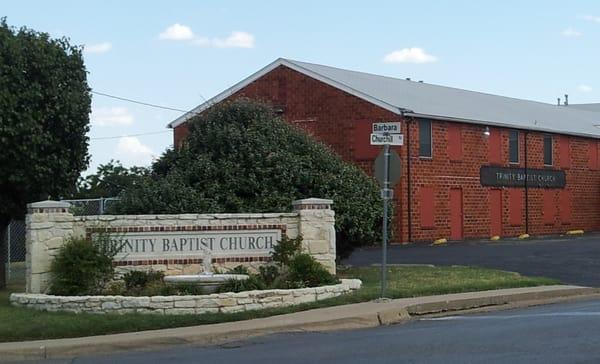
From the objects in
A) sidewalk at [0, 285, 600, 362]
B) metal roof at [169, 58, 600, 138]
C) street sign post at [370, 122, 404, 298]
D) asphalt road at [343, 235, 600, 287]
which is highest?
metal roof at [169, 58, 600, 138]

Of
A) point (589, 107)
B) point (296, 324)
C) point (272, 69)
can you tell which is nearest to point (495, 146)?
point (272, 69)

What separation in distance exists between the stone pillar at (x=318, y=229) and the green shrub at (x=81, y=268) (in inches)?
151

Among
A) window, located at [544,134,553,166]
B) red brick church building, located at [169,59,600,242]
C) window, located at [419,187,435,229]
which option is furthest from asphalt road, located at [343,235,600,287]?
window, located at [544,134,553,166]

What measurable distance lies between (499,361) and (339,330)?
4.44 m

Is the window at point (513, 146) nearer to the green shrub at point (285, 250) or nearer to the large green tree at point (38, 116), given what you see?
the green shrub at point (285, 250)

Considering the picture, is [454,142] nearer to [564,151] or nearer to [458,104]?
[458,104]

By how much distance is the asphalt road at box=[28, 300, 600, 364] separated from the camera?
11070 millimetres

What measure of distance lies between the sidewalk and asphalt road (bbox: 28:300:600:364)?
399 millimetres

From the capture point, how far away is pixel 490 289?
19328mm

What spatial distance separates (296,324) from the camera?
1465 cm

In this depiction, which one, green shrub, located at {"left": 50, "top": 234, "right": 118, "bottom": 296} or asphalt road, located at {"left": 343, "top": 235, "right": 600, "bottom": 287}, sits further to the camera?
asphalt road, located at {"left": 343, "top": 235, "right": 600, "bottom": 287}

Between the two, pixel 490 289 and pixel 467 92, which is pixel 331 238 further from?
pixel 467 92

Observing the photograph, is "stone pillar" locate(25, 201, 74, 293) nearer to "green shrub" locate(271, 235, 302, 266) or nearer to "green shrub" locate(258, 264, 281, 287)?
"green shrub" locate(258, 264, 281, 287)

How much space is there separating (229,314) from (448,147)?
2421 centimetres
